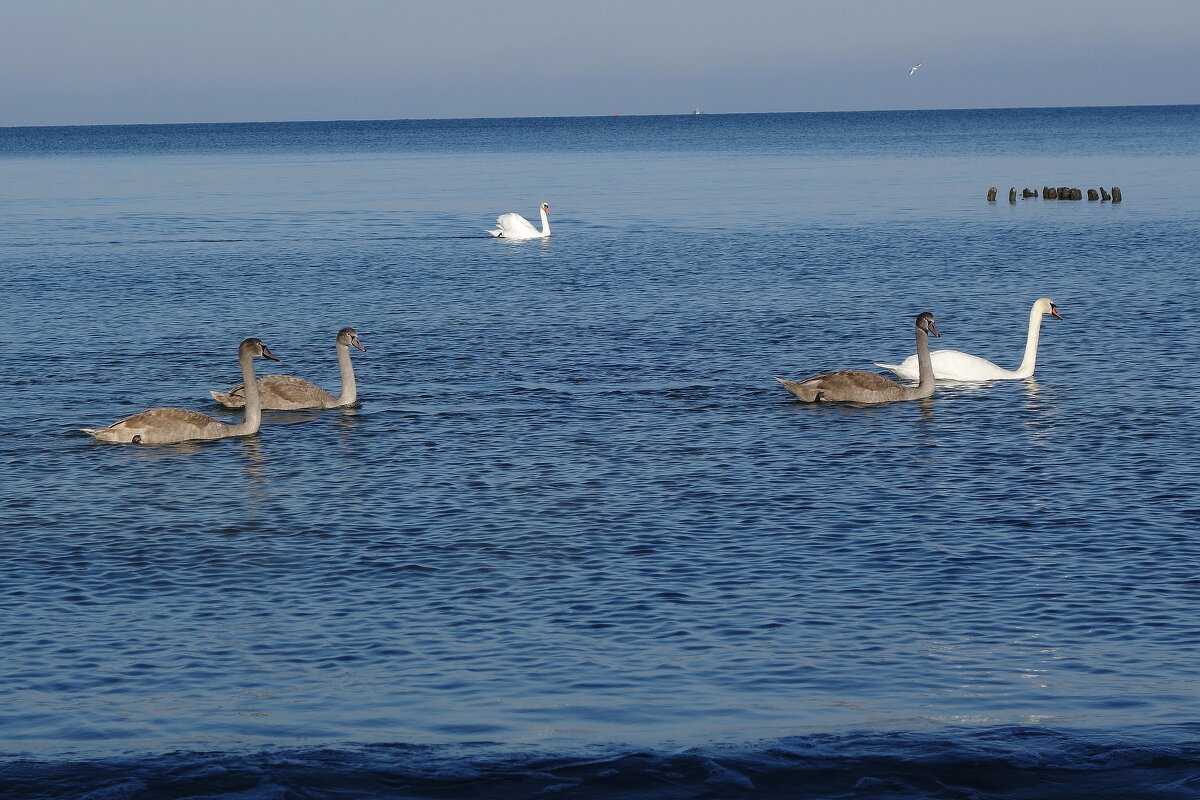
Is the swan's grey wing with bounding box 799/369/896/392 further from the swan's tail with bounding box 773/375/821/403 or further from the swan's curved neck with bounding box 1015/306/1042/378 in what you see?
the swan's curved neck with bounding box 1015/306/1042/378

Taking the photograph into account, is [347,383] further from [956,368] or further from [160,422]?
[956,368]

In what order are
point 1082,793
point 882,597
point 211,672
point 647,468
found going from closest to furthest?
point 1082,793 → point 211,672 → point 882,597 → point 647,468

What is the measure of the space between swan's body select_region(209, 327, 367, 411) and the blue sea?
21 centimetres

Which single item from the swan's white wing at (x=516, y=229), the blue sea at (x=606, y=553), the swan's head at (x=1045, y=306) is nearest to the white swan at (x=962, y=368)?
the blue sea at (x=606, y=553)

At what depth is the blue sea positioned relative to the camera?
29.8 ft

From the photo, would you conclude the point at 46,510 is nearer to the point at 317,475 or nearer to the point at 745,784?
the point at 317,475

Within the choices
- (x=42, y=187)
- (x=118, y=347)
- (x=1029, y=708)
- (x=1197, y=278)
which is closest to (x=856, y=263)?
(x=1197, y=278)

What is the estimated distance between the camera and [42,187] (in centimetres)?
8425

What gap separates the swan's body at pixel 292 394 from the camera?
67.8 ft

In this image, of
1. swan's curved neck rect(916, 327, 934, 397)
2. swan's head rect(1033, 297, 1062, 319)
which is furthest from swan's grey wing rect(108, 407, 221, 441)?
swan's head rect(1033, 297, 1062, 319)

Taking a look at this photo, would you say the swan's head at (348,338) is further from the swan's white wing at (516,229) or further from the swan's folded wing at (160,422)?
the swan's white wing at (516,229)

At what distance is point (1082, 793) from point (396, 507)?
26.9ft

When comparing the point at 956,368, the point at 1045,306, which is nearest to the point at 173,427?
the point at 956,368

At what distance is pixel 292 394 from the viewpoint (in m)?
20.7
